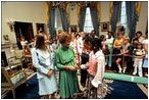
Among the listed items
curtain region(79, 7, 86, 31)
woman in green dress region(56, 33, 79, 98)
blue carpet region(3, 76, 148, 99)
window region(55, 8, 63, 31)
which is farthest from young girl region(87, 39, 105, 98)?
window region(55, 8, 63, 31)

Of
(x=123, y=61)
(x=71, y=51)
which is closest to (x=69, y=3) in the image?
(x=123, y=61)

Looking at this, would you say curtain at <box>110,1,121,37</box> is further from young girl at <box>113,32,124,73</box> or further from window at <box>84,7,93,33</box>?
young girl at <box>113,32,124,73</box>

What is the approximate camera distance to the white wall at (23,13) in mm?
5859

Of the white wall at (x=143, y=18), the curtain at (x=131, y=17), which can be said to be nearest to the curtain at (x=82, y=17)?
the curtain at (x=131, y=17)

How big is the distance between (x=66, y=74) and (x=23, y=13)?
516cm

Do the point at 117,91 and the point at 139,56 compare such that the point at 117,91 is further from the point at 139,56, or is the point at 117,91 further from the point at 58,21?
the point at 58,21

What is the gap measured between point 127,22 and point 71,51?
4.78 metres

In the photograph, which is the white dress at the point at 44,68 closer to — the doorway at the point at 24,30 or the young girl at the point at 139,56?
the young girl at the point at 139,56

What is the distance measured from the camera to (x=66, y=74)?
2168 mm

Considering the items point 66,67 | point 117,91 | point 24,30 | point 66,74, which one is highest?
point 24,30

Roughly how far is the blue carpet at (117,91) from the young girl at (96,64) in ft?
3.48

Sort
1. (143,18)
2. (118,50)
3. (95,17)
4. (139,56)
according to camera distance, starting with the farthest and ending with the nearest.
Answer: (95,17) → (143,18) → (118,50) → (139,56)

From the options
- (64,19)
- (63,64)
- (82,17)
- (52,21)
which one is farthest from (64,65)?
(52,21)

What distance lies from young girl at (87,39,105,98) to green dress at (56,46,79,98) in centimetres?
27
